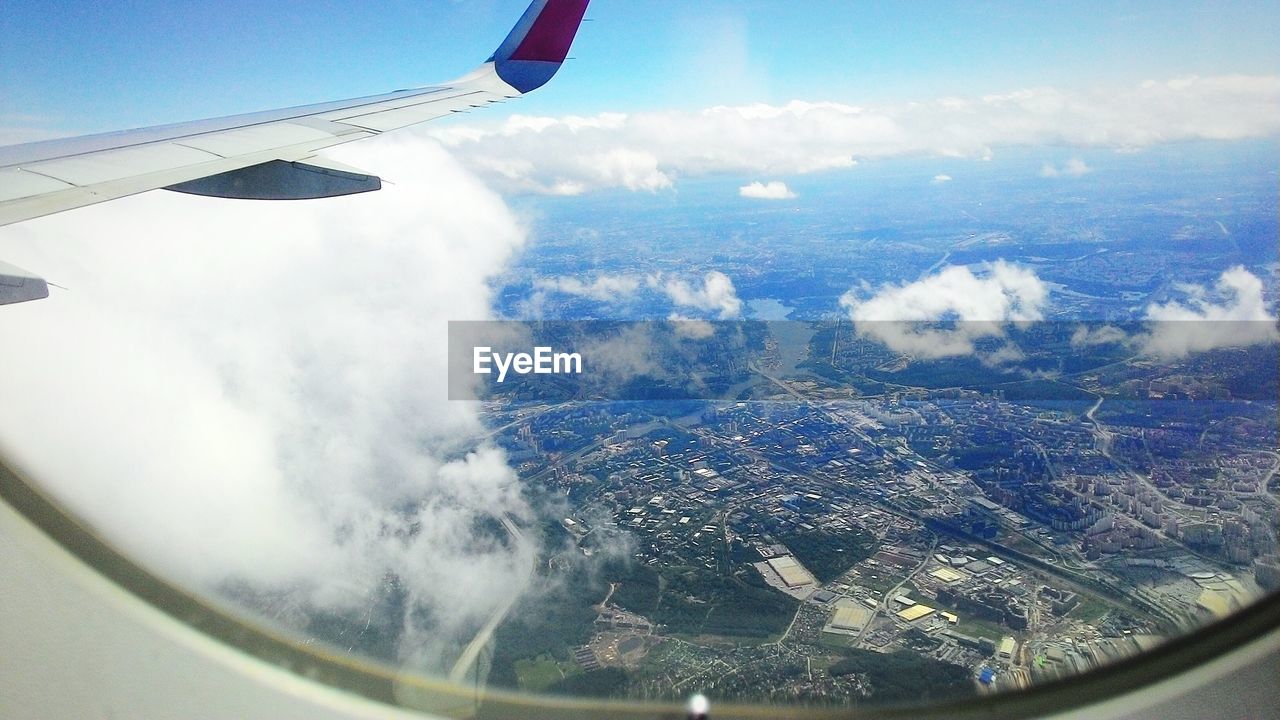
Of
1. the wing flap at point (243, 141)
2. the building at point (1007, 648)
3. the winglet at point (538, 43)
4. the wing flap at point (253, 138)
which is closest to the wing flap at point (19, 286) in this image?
the wing flap at point (243, 141)

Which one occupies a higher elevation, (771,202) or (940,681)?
(771,202)

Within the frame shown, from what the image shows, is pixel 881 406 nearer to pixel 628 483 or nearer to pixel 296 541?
pixel 628 483

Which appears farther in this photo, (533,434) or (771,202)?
(771,202)

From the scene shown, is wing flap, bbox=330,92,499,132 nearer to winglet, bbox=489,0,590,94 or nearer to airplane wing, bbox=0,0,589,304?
airplane wing, bbox=0,0,589,304

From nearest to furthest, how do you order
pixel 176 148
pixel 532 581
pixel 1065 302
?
1. pixel 176 148
2. pixel 532 581
3. pixel 1065 302

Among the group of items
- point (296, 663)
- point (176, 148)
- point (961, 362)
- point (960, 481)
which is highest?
point (176, 148)

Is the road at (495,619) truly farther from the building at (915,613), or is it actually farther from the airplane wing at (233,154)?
the building at (915,613)

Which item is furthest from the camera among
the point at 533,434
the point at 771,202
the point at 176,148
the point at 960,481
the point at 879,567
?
the point at 771,202

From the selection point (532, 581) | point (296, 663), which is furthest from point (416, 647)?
point (532, 581)
